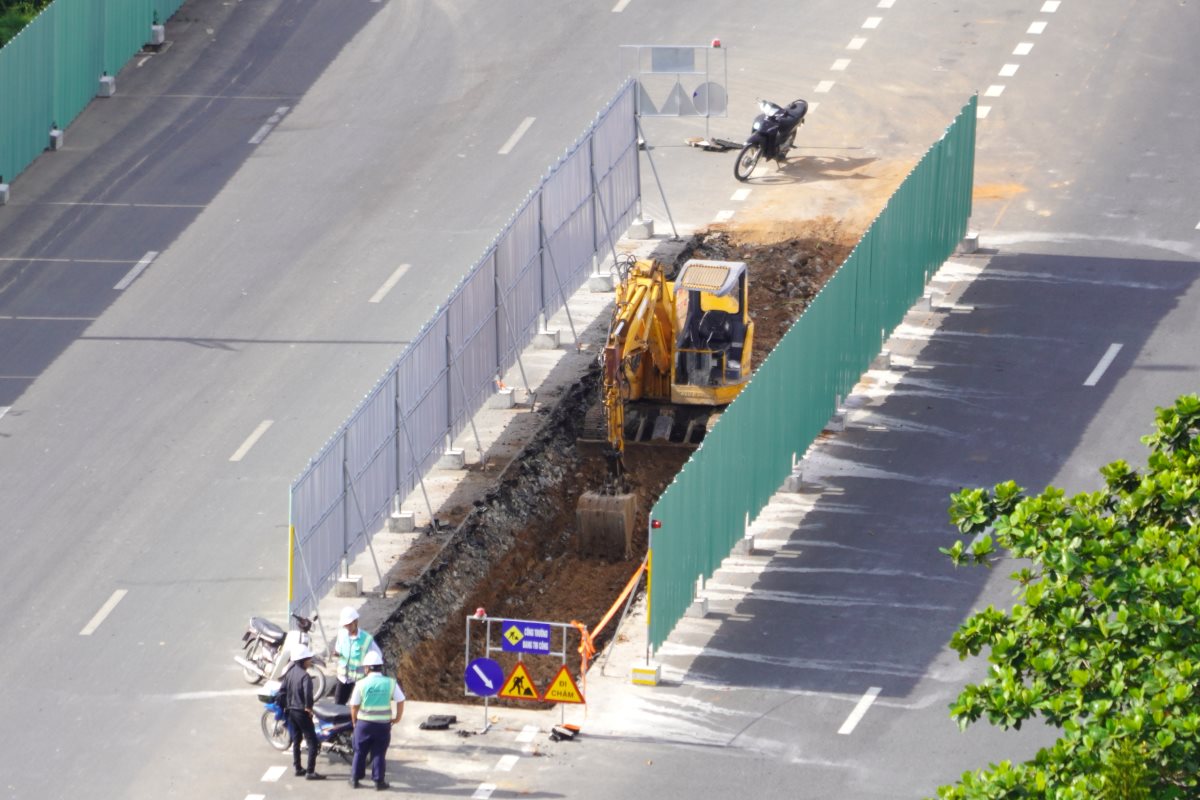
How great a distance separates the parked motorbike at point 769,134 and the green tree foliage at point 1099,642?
918 inches

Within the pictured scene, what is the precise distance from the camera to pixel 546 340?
4294 centimetres

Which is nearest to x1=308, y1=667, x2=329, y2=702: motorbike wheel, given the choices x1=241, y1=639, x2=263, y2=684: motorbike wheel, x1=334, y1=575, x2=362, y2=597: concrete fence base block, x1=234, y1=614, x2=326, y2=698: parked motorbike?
x1=234, y1=614, x2=326, y2=698: parked motorbike

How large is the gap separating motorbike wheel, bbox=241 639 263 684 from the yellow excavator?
6.60 meters

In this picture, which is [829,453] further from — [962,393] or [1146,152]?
[1146,152]

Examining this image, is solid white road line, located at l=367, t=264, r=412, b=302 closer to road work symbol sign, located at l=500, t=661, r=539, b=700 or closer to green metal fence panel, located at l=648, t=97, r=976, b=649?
green metal fence panel, located at l=648, t=97, r=976, b=649

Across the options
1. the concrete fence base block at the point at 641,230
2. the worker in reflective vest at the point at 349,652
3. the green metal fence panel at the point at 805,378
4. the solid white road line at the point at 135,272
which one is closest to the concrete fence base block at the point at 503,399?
the green metal fence panel at the point at 805,378

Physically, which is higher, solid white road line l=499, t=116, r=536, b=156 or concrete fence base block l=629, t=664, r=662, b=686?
solid white road line l=499, t=116, r=536, b=156

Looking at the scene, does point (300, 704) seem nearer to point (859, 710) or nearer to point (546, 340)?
point (859, 710)

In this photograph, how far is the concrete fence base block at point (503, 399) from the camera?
4084 centimetres

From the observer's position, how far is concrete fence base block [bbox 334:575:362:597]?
35156 millimetres

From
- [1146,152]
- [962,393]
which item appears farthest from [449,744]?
[1146,152]

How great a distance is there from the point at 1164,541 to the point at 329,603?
13.5 metres

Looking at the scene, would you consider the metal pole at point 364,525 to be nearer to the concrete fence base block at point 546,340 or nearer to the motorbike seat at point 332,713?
the motorbike seat at point 332,713

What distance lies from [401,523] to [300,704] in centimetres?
627
